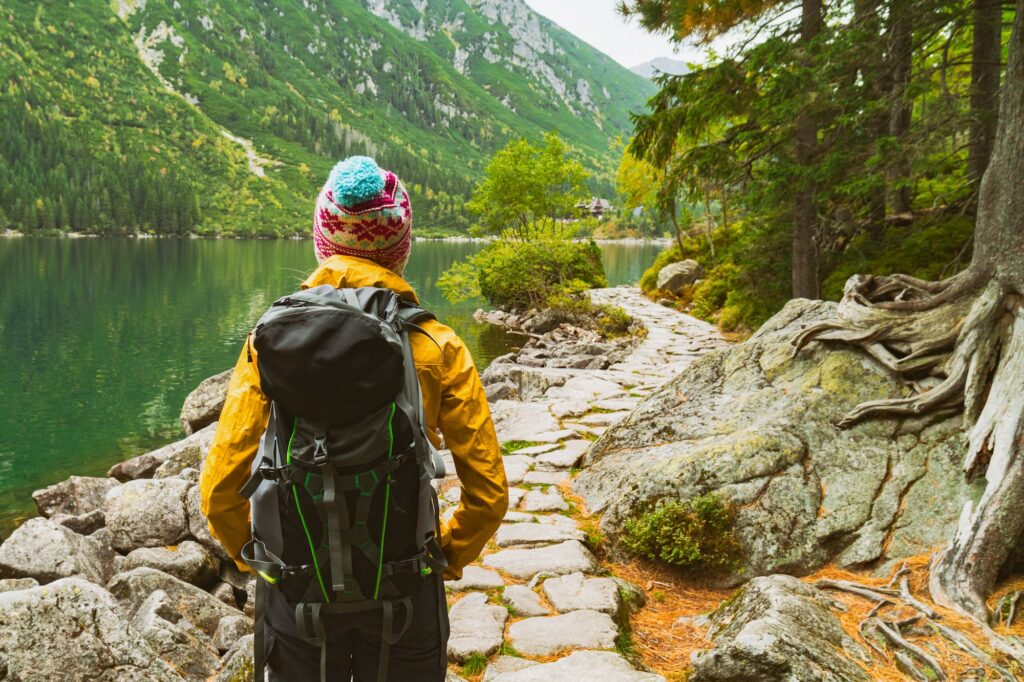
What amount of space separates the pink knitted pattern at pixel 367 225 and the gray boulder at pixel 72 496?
32.0 feet

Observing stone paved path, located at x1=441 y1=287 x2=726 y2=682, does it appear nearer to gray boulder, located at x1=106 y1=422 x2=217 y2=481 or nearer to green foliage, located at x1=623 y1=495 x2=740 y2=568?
green foliage, located at x1=623 y1=495 x2=740 y2=568

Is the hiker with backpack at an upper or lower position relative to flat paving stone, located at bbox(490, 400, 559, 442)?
upper

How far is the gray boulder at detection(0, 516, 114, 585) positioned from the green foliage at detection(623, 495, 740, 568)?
493 centimetres

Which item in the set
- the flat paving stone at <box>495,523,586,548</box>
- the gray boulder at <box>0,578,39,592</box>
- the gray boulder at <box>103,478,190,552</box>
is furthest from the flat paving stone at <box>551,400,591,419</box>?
the gray boulder at <box>0,578,39,592</box>

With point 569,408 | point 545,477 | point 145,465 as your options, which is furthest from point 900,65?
point 145,465

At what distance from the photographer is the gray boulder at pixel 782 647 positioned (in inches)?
110

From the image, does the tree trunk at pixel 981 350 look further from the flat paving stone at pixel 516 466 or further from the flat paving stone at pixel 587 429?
the flat paving stone at pixel 516 466

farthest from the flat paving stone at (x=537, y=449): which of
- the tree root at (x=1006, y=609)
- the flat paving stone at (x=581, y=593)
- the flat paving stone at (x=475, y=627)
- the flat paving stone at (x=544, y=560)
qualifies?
the tree root at (x=1006, y=609)

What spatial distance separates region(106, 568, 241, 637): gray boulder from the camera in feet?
16.3

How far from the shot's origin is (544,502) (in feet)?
19.5

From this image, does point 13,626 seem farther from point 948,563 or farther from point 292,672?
point 948,563

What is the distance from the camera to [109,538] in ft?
22.0

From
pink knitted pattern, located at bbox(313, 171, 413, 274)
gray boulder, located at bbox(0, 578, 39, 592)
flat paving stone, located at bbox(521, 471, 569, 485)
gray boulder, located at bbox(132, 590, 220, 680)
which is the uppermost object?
pink knitted pattern, located at bbox(313, 171, 413, 274)

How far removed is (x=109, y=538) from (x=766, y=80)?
11.4 m
